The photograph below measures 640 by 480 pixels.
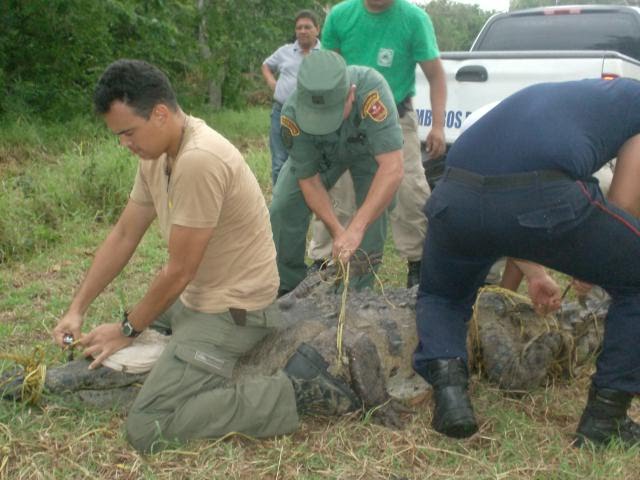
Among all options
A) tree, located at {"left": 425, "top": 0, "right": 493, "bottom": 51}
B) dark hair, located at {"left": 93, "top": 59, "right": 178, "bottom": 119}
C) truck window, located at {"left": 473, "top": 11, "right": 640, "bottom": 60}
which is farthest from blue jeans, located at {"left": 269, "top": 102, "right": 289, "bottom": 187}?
tree, located at {"left": 425, "top": 0, "right": 493, "bottom": 51}

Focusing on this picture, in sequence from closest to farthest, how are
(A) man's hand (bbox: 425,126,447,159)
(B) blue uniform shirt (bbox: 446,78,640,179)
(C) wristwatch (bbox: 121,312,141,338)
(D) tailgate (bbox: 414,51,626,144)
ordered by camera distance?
(B) blue uniform shirt (bbox: 446,78,640,179) → (C) wristwatch (bbox: 121,312,141,338) → (A) man's hand (bbox: 425,126,447,159) → (D) tailgate (bbox: 414,51,626,144)

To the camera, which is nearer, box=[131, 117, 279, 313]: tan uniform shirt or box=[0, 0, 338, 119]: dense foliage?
box=[131, 117, 279, 313]: tan uniform shirt

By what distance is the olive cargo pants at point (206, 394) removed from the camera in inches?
118

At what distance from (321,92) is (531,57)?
252cm

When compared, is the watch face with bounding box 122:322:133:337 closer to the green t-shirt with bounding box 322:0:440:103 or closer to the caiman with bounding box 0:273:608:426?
the caiman with bounding box 0:273:608:426

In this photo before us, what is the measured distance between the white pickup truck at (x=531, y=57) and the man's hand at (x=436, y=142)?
595mm

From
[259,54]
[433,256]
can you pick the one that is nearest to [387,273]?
[433,256]

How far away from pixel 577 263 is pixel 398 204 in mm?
2355

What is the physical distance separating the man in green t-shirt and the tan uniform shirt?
1.63 meters

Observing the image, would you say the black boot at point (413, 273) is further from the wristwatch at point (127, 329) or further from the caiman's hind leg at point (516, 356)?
the wristwatch at point (127, 329)

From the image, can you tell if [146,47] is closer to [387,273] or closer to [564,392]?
→ [387,273]

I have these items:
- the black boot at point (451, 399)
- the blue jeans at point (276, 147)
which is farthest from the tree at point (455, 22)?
the black boot at point (451, 399)

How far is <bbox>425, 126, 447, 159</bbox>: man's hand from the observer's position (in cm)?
Result: 519

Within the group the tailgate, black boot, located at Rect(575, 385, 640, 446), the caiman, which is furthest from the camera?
the tailgate
